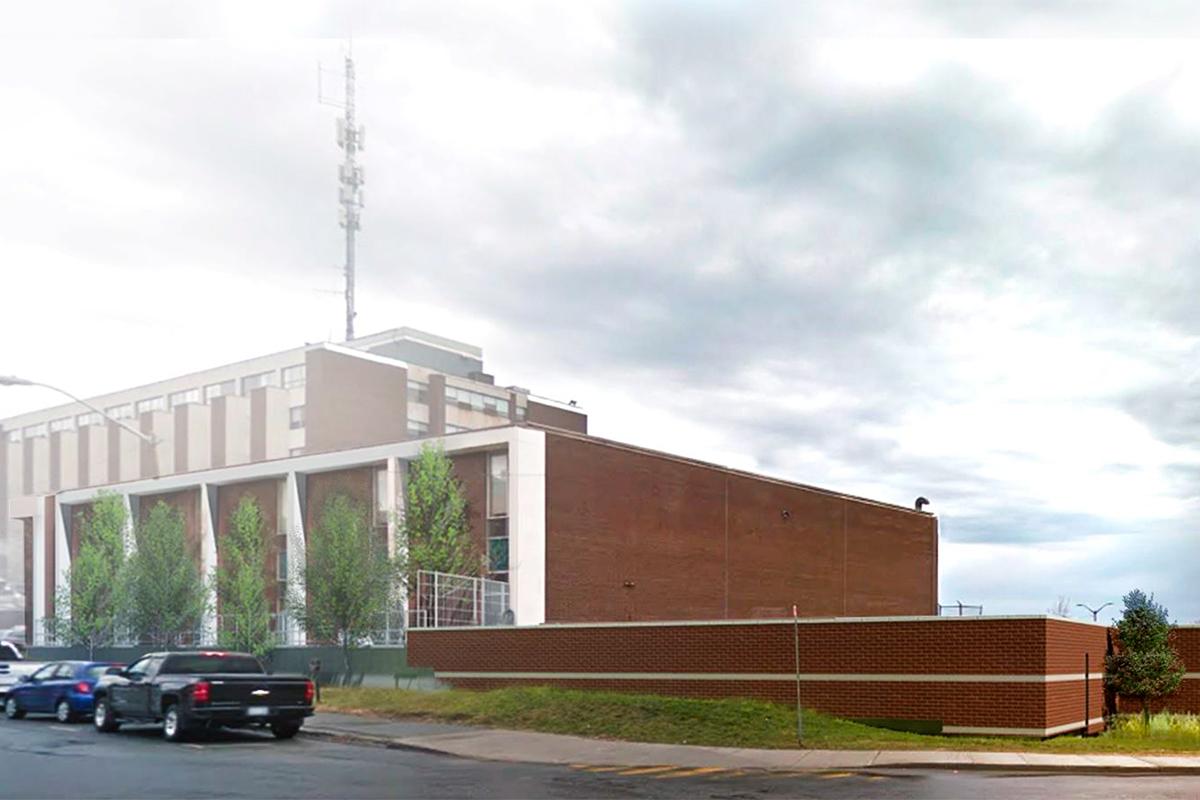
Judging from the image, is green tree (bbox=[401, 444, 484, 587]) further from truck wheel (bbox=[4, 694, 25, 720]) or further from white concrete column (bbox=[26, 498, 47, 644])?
white concrete column (bbox=[26, 498, 47, 644])

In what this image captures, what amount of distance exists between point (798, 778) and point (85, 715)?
62.5 ft

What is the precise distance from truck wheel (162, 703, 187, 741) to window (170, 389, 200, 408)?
64132mm

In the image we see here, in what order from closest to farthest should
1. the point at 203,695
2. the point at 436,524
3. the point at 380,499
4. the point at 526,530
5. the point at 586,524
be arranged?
the point at 203,695 < the point at 436,524 < the point at 526,530 < the point at 586,524 < the point at 380,499

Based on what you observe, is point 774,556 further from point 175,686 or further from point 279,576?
point 175,686

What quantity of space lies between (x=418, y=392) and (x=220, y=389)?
1486 cm

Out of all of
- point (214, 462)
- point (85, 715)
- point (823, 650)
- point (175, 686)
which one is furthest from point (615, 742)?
point (214, 462)

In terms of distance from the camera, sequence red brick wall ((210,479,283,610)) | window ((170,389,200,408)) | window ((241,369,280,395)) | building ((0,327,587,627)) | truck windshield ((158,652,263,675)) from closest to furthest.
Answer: truck windshield ((158,652,263,675)) < red brick wall ((210,479,283,610)) < building ((0,327,587,627)) < window ((241,369,280,395)) < window ((170,389,200,408))

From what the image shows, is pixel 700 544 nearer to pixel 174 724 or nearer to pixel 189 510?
pixel 189 510

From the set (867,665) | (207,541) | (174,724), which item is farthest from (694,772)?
(207,541)

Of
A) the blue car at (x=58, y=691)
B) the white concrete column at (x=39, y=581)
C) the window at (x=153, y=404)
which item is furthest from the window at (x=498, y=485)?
the window at (x=153, y=404)

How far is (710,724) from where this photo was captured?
952 inches

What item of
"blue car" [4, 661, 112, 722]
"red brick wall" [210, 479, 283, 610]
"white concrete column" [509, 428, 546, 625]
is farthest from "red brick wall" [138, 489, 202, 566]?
"blue car" [4, 661, 112, 722]

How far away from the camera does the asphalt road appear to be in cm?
1641

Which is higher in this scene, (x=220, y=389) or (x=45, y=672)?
(x=220, y=389)
